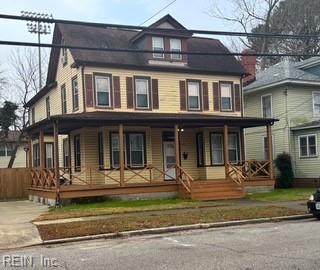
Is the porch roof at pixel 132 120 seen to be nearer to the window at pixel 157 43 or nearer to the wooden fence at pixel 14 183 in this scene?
the window at pixel 157 43

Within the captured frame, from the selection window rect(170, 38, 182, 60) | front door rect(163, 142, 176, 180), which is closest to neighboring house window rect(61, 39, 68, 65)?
window rect(170, 38, 182, 60)

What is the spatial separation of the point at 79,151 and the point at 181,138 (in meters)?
5.44

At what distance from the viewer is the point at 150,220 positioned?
50.3 ft

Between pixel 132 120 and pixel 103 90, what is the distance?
3.54 m

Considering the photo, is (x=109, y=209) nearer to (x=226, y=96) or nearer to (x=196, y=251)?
(x=196, y=251)

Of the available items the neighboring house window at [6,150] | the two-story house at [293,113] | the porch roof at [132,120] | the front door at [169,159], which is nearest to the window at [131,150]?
the porch roof at [132,120]

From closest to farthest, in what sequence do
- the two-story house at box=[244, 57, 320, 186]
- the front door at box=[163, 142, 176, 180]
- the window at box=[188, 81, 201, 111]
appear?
the front door at box=[163, 142, 176, 180], the window at box=[188, 81, 201, 111], the two-story house at box=[244, 57, 320, 186]

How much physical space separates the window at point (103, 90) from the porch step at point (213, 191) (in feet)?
18.5

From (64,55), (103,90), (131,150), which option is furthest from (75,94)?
(131,150)

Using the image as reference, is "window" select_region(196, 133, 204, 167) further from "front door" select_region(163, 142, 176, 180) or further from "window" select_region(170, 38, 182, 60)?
"window" select_region(170, 38, 182, 60)

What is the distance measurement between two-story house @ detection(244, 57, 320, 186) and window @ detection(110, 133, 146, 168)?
9.34 meters

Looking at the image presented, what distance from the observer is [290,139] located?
1197 inches

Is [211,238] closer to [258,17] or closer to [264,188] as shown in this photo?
[264,188]

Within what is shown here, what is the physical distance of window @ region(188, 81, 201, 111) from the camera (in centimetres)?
2816
